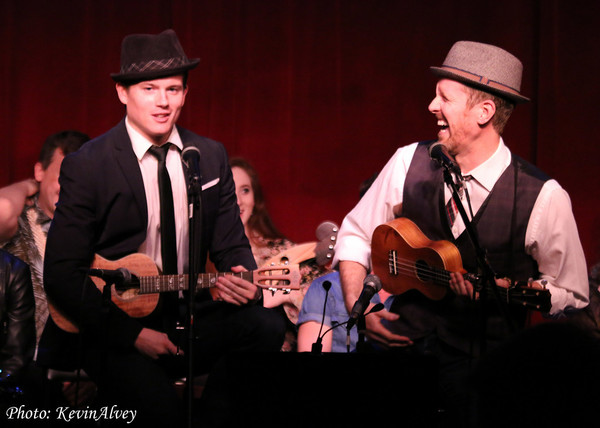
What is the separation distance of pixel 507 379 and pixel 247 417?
71.5 inches

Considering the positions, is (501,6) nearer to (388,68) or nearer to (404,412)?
(388,68)

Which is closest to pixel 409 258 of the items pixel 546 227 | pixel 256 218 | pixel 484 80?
pixel 546 227

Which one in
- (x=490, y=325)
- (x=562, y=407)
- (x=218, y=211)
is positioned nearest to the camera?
(x=562, y=407)

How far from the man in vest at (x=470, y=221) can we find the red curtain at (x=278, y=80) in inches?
84.6

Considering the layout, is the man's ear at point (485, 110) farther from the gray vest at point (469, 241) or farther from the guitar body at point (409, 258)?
the guitar body at point (409, 258)

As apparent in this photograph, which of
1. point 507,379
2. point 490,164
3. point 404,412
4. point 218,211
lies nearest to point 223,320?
point 218,211

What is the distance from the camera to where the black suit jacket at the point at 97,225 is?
3.78m

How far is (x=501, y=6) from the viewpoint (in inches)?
229

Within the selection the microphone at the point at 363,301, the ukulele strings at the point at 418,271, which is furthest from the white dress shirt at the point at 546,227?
the microphone at the point at 363,301

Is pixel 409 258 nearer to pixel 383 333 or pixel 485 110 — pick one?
pixel 383 333

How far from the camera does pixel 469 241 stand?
3.71 meters

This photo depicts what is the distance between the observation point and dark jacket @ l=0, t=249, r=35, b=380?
4.14m

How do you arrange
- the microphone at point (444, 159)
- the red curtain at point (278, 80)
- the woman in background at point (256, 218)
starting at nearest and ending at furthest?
the microphone at point (444, 159), the woman in background at point (256, 218), the red curtain at point (278, 80)

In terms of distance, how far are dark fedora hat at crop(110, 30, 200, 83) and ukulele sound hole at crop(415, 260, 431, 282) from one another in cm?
160
